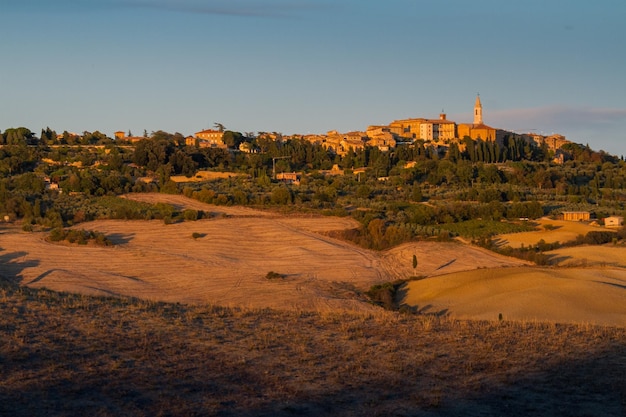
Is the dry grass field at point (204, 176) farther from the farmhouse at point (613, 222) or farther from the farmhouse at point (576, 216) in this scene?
the farmhouse at point (613, 222)

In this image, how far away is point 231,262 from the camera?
35.0m

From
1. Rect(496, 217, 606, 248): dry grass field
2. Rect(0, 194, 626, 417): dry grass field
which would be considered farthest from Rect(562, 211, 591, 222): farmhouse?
Rect(0, 194, 626, 417): dry grass field

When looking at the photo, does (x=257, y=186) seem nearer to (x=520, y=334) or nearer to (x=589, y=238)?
(x=589, y=238)

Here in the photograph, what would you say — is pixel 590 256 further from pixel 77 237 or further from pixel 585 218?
pixel 77 237

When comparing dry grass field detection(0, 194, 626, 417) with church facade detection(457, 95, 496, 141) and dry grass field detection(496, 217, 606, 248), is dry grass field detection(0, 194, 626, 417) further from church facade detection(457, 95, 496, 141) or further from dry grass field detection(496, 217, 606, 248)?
church facade detection(457, 95, 496, 141)

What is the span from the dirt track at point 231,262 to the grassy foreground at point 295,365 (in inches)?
271

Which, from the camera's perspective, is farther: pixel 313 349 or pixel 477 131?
pixel 477 131

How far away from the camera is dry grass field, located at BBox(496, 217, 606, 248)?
4191 centimetres

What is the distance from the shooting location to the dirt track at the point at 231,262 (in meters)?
26.9

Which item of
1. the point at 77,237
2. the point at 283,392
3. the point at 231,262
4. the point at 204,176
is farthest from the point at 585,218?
the point at 283,392

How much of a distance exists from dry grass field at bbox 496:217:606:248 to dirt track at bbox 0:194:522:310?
3.57m

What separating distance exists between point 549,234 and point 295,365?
111 feet

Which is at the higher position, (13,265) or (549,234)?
(13,265)

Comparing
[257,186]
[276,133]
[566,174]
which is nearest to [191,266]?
[257,186]
